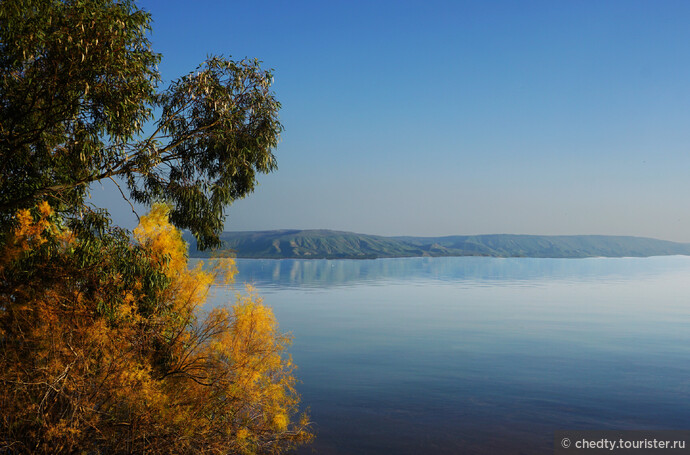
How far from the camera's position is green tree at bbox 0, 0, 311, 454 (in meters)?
10.5

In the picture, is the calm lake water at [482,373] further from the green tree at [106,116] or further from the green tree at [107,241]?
the green tree at [106,116]

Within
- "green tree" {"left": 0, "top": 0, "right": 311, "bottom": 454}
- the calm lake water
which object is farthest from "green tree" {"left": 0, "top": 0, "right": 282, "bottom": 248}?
the calm lake water

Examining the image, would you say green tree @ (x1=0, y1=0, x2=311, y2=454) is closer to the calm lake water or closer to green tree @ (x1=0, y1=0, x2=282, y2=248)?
green tree @ (x1=0, y1=0, x2=282, y2=248)

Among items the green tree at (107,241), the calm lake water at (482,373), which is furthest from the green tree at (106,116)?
the calm lake water at (482,373)

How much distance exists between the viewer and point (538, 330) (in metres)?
42.8

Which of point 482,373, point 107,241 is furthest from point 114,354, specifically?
point 482,373

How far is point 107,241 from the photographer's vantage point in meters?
12.2

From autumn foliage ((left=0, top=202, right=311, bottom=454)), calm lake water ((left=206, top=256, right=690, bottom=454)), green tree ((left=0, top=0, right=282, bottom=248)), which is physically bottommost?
calm lake water ((left=206, top=256, right=690, bottom=454))

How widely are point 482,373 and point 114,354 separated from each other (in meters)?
21.0

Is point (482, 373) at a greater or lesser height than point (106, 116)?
lesser

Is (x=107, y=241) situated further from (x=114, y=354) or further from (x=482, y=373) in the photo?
(x=482, y=373)

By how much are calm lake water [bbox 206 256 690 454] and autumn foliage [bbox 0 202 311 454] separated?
416cm

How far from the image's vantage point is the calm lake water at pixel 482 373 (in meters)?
19.7

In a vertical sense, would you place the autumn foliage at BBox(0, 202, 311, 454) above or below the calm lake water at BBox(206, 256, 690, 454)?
above
